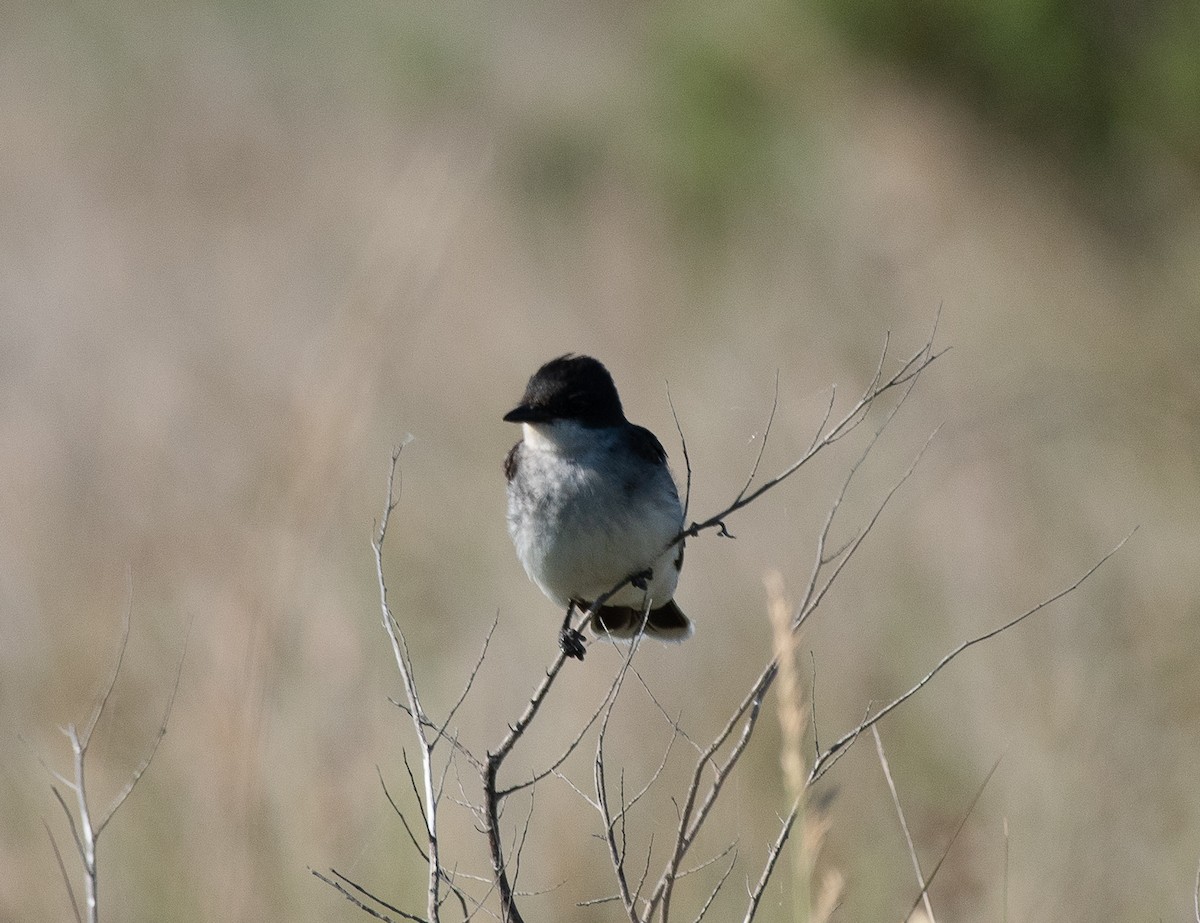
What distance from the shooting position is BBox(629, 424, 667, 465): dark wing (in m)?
4.89

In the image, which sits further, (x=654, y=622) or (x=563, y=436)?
(x=654, y=622)

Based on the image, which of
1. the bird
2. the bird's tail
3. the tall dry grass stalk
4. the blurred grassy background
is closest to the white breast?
the bird

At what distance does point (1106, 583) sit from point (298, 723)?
126 inches

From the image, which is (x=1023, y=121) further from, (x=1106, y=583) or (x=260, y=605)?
(x=260, y=605)

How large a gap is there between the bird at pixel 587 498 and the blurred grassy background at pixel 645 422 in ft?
2.10

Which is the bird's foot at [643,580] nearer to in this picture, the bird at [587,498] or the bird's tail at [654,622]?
the bird at [587,498]

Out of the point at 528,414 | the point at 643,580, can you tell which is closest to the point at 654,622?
the point at 643,580

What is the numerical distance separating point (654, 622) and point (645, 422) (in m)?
3.56

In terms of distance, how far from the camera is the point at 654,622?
5.27 meters

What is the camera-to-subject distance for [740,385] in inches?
328

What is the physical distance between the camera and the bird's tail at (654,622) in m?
4.99

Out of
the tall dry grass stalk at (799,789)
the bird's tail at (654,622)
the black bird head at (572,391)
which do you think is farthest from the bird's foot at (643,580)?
the tall dry grass stalk at (799,789)

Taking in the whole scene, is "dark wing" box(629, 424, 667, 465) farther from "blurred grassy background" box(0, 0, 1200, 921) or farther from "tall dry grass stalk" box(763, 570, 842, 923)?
"tall dry grass stalk" box(763, 570, 842, 923)

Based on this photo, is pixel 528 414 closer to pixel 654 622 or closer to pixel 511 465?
pixel 511 465
